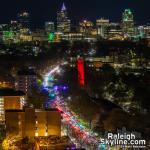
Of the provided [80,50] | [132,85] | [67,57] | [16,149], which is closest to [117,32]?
[80,50]

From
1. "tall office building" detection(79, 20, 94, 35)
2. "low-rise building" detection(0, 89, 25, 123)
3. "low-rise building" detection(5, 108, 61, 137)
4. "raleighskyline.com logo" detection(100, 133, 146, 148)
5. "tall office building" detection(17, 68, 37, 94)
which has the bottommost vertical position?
"raleighskyline.com logo" detection(100, 133, 146, 148)

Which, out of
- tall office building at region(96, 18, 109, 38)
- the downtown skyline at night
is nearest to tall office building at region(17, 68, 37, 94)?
the downtown skyline at night

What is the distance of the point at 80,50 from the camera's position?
23500 mm

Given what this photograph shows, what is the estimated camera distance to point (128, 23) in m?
38.5

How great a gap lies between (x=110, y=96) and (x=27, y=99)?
6.28 feet

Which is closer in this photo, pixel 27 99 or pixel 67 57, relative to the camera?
pixel 27 99

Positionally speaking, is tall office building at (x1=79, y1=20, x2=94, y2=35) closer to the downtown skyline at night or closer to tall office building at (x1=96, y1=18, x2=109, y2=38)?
tall office building at (x1=96, y1=18, x2=109, y2=38)

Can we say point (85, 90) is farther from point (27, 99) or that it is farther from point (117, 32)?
point (117, 32)

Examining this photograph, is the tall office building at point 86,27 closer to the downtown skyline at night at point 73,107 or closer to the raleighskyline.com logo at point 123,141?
the downtown skyline at night at point 73,107

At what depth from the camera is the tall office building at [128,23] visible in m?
36.6

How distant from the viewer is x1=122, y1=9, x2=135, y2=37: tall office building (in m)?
36.6

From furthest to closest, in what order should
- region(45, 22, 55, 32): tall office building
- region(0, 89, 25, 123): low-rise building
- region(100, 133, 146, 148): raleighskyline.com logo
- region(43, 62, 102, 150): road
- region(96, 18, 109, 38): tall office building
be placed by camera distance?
region(45, 22, 55, 32): tall office building, region(96, 18, 109, 38): tall office building, region(0, 89, 25, 123): low-rise building, region(43, 62, 102, 150): road, region(100, 133, 146, 148): raleighskyline.com logo

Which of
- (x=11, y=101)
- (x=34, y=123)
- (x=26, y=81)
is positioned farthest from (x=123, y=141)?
(x=26, y=81)

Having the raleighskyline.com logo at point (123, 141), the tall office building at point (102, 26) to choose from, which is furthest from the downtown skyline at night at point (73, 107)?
the tall office building at point (102, 26)
